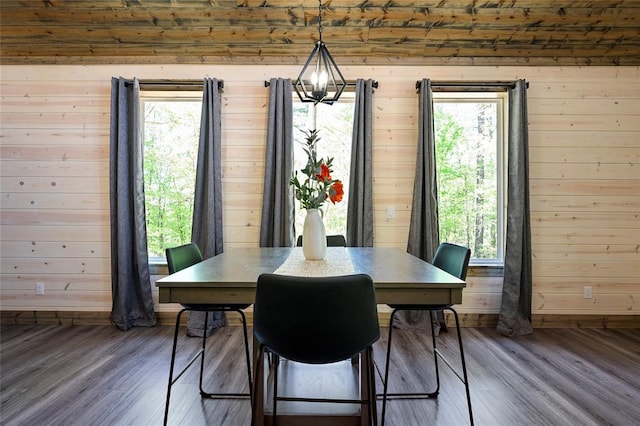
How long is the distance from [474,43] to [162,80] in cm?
299

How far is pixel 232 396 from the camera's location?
6.31 feet

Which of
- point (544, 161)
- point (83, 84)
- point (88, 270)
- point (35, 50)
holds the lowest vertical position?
point (88, 270)

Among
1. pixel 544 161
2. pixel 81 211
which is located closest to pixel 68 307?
pixel 81 211

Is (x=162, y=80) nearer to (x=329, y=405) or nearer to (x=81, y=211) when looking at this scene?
(x=81, y=211)

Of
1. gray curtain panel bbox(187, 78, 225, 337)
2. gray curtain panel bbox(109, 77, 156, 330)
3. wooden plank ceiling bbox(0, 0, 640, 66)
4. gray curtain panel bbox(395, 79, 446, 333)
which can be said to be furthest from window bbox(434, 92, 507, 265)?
gray curtain panel bbox(109, 77, 156, 330)

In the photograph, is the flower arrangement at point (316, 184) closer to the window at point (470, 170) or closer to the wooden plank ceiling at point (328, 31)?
the wooden plank ceiling at point (328, 31)

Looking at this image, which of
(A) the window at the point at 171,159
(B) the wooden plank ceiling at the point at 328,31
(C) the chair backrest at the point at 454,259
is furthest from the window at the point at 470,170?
(A) the window at the point at 171,159

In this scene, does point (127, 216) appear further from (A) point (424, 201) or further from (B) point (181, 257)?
(A) point (424, 201)

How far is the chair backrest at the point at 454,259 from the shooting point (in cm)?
180

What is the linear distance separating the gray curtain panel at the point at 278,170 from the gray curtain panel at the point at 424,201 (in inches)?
45.5

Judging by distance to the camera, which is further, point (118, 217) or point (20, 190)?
point (20, 190)

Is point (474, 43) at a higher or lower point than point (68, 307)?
higher

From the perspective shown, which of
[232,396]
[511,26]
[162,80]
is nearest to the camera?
[232,396]

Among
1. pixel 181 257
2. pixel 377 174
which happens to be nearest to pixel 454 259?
pixel 377 174
